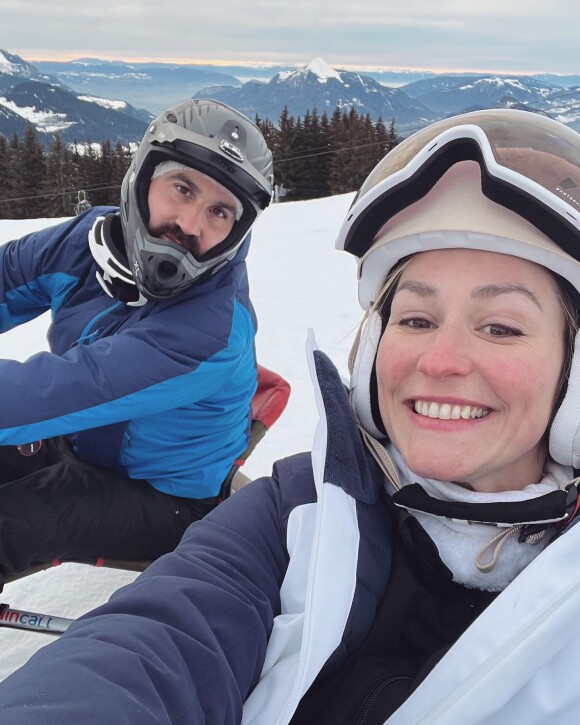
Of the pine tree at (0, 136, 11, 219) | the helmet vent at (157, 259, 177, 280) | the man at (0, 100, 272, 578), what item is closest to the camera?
the man at (0, 100, 272, 578)

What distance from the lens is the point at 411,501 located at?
114 cm

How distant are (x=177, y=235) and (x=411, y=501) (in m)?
1.41

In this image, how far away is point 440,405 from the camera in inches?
43.1

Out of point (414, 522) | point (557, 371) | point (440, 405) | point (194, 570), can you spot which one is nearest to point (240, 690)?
point (194, 570)

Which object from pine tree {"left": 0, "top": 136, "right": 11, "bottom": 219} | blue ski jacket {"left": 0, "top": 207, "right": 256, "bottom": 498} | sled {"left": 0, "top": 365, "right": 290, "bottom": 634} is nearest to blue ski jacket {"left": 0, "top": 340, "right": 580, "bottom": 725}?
blue ski jacket {"left": 0, "top": 207, "right": 256, "bottom": 498}

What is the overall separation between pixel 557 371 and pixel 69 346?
1.73 meters

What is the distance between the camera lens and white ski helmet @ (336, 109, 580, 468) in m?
1.06

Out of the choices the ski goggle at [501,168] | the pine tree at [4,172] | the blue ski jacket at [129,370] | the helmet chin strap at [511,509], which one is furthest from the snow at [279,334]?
the pine tree at [4,172]

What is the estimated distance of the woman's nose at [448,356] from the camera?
106 cm

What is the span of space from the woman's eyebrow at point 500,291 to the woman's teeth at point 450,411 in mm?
207

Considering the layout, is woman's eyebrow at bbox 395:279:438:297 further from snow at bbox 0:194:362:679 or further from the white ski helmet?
snow at bbox 0:194:362:679

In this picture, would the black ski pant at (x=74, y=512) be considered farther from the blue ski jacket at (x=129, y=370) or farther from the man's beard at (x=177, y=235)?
the man's beard at (x=177, y=235)

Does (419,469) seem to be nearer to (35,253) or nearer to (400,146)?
(400,146)

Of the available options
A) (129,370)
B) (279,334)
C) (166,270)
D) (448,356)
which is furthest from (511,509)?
(279,334)
